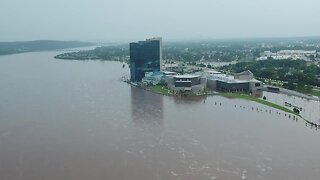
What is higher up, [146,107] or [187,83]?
[187,83]

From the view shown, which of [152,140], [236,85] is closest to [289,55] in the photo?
[236,85]

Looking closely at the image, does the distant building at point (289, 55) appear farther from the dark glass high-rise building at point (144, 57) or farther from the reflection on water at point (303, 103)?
the reflection on water at point (303, 103)

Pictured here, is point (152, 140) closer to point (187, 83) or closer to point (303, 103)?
point (303, 103)

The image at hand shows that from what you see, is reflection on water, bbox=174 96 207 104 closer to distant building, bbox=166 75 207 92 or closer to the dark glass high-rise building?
Answer: distant building, bbox=166 75 207 92

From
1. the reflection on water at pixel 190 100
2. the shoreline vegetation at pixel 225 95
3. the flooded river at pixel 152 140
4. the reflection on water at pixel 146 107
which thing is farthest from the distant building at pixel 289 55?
the flooded river at pixel 152 140

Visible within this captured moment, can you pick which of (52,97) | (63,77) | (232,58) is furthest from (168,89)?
(232,58)

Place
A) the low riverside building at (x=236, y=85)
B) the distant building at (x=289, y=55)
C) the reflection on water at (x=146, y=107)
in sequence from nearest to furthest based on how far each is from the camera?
the reflection on water at (x=146, y=107)
the low riverside building at (x=236, y=85)
the distant building at (x=289, y=55)
